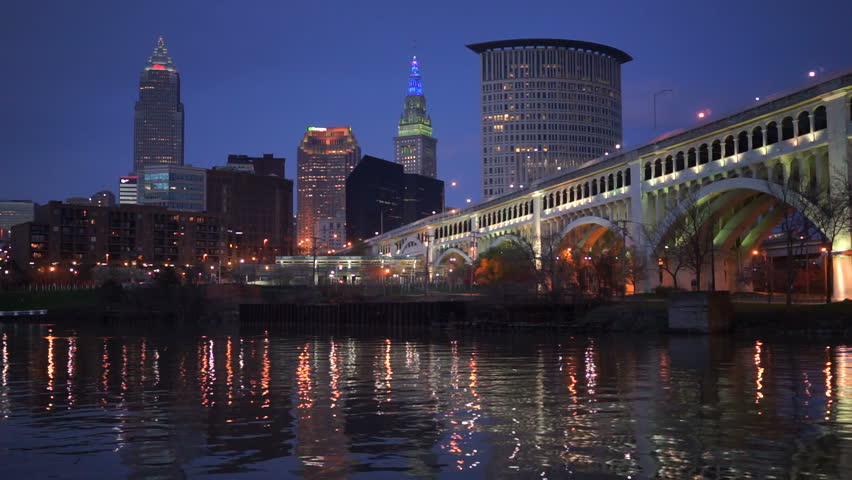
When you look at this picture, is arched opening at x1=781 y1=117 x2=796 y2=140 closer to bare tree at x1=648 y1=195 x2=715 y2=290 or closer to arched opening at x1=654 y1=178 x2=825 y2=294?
arched opening at x1=654 y1=178 x2=825 y2=294

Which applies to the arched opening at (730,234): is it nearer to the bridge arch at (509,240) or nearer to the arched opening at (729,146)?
the arched opening at (729,146)

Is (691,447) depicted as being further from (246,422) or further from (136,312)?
(136,312)

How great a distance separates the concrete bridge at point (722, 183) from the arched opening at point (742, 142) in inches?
4.6

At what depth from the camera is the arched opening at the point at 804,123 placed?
6862 cm

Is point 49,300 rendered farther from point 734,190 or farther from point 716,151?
point 734,190

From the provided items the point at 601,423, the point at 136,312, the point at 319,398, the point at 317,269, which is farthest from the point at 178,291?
the point at 601,423

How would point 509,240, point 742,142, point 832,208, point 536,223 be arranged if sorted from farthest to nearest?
point 509,240, point 536,223, point 742,142, point 832,208

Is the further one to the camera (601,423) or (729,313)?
(729,313)

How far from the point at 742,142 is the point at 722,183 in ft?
13.6

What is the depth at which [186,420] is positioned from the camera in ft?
71.8

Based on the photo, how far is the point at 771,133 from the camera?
7344 centimetres

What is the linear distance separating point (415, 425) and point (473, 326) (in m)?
64.9

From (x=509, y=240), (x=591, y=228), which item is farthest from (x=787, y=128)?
(x=509, y=240)

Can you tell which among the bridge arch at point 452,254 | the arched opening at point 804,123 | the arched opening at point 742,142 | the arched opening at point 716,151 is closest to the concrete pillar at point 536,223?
the bridge arch at point 452,254
